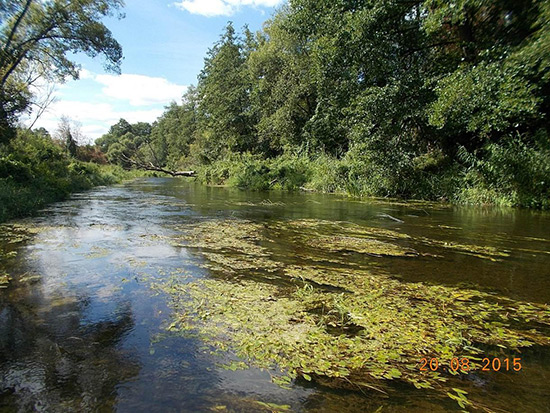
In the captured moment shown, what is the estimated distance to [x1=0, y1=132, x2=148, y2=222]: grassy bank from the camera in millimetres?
9211

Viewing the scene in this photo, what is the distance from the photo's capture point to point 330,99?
50.6 ft

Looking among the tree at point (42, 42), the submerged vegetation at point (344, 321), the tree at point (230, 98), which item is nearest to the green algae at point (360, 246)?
the submerged vegetation at point (344, 321)

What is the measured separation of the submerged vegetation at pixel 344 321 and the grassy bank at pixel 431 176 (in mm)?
7441

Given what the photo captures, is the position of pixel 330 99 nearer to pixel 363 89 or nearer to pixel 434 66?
pixel 363 89

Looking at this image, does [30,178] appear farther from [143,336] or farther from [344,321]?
[344,321]

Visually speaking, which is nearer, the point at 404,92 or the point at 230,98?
the point at 404,92

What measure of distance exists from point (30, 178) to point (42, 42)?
6422 millimetres

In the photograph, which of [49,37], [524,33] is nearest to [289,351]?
[524,33]
